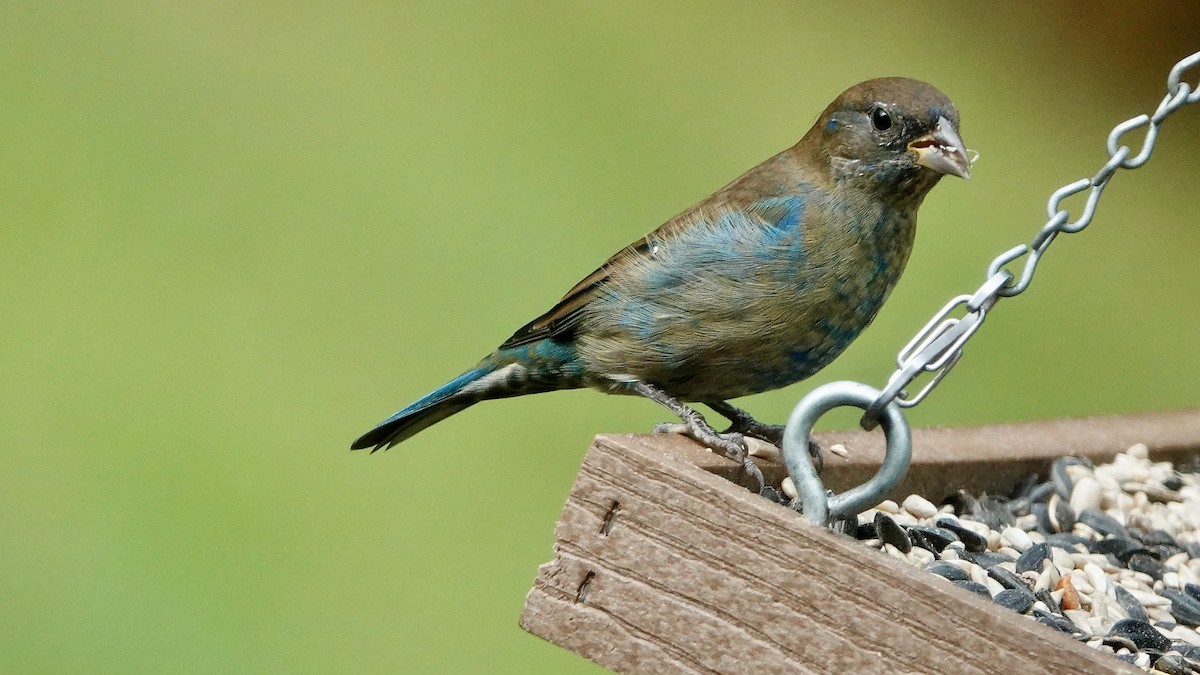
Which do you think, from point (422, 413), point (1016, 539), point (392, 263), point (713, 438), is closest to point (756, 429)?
point (713, 438)

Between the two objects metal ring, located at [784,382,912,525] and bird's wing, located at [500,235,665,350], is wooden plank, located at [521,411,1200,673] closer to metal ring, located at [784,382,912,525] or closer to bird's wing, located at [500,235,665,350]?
metal ring, located at [784,382,912,525]

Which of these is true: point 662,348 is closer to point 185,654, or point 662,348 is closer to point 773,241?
point 773,241

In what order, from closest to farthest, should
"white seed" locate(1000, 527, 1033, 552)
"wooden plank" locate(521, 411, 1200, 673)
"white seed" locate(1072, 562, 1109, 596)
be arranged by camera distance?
"wooden plank" locate(521, 411, 1200, 673) → "white seed" locate(1072, 562, 1109, 596) → "white seed" locate(1000, 527, 1033, 552)

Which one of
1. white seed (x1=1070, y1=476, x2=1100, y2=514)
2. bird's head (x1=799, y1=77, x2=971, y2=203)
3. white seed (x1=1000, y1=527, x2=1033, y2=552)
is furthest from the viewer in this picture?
white seed (x1=1070, y1=476, x2=1100, y2=514)

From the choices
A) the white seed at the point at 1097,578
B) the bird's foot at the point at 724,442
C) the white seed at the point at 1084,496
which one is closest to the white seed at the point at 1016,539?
the white seed at the point at 1097,578

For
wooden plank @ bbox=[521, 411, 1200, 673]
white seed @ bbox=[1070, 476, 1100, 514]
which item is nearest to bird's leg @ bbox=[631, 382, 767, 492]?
wooden plank @ bbox=[521, 411, 1200, 673]

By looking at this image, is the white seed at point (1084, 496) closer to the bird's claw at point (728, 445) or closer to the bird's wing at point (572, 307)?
the bird's claw at point (728, 445)

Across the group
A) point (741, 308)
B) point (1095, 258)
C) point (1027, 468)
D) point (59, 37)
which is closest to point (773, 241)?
point (741, 308)

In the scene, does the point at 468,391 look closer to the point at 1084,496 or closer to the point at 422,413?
the point at 422,413

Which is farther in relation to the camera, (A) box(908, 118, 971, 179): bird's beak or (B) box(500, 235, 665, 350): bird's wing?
(B) box(500, 235, 665, 350): bird's wing
